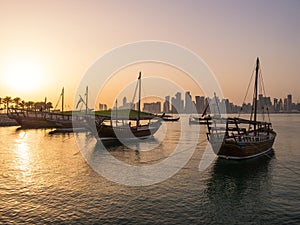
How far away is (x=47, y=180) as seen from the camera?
2778 cm

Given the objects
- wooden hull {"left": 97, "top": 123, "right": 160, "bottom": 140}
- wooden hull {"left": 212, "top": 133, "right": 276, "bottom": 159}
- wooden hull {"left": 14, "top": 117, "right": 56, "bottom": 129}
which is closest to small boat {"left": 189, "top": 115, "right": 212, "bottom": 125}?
wooden hull {"left": 212, "top": 133, "right": 276, "bottom": 159}

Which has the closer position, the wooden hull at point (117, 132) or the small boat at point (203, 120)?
the small boat at point (203, 120)

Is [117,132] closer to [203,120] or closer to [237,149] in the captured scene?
[237,149]

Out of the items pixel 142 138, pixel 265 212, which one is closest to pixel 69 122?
pixel 142 138

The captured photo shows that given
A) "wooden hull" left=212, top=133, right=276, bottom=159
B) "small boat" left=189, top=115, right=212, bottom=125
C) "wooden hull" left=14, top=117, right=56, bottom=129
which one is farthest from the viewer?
"wooden hull" left=14, top=117, right=56, bottom=129

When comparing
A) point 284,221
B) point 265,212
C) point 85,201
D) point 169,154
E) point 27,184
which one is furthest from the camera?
point 169,154

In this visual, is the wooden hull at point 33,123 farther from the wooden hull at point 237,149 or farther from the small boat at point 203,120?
the wooden hull at point 237,149

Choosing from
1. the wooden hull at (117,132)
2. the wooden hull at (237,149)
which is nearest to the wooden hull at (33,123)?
the wooden hull at (117,132)

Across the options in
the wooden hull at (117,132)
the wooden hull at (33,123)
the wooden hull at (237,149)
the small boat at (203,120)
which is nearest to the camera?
the wooden hull at (237,149)

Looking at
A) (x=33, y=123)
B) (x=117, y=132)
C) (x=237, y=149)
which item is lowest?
(x=237, y=149)

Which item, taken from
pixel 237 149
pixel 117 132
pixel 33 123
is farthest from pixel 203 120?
pixel 237 149

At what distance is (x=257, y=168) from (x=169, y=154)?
16.1 meters

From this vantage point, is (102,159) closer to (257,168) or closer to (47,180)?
(47,180)

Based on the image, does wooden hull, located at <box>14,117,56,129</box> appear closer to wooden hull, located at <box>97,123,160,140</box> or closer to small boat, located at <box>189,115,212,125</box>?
wooden hull, located at <box>97,123,160,140</box>
